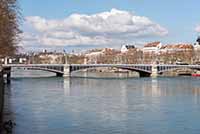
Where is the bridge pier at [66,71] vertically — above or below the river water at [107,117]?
above

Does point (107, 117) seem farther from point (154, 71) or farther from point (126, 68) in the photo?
point (154, 71)

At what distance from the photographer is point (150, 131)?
1678 centimetres

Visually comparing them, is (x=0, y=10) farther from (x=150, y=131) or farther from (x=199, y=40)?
(x=199, y=40)

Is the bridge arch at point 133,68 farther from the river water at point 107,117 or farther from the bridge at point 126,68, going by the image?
the river water at point 107,117

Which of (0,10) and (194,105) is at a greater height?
(0,10)

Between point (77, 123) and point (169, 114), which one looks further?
point (169, 114)

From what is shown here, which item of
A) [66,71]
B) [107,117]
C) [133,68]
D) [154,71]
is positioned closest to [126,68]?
[133,68]

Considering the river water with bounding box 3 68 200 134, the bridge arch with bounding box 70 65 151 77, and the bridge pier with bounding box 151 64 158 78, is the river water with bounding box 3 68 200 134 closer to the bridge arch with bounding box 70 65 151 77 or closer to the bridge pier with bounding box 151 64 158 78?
the bridge arch with bounding box 70 65 151 77

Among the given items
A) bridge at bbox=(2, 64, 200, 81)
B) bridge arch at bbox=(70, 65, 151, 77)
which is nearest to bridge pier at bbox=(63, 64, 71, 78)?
bridge at bbox=(2, 64, 200, 81)

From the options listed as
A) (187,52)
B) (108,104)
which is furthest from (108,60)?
(108,104)

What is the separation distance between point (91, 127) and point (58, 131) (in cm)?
141

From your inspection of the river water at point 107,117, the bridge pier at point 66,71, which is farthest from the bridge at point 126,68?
the river water at point 107,117

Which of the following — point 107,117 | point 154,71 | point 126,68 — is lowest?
point 107,117

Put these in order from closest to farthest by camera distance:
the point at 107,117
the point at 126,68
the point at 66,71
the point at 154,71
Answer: the point at 107,117 < the point at 66,71 < the point at 126,68 < the point at 154,71
